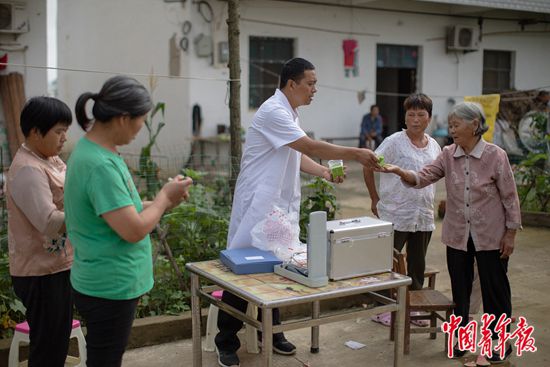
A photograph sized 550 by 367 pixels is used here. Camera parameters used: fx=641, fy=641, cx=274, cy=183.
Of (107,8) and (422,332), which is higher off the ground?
(107,8)

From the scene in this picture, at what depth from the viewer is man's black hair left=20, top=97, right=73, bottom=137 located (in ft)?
9.86

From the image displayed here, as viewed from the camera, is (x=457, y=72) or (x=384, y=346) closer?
(x=384, y=346)

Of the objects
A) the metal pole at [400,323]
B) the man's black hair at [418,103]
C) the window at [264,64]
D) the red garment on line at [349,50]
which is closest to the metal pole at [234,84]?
the man's black hair at [418,103]

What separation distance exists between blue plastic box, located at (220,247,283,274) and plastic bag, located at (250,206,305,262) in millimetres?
82

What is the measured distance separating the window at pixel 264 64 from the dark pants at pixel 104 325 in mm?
10559

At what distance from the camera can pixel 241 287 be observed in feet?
10.1

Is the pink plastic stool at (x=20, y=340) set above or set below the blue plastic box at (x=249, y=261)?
below

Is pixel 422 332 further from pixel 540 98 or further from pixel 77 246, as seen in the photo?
pixel 540 98

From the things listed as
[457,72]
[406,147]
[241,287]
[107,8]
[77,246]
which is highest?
[107,8]

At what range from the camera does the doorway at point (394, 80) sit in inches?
577

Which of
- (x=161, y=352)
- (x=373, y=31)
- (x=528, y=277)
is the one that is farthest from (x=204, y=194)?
(x=373, y=31)

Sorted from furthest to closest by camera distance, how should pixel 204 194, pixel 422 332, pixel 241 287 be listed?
pixel 204 194, pixel 422 332, pixel 241 287

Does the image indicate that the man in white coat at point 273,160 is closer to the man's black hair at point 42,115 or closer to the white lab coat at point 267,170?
the white lab coat at point 267,170

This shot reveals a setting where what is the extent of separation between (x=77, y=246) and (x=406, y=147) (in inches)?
112
